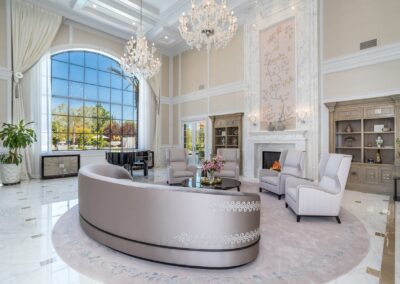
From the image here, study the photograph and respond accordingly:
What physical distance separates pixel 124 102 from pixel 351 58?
8.39m

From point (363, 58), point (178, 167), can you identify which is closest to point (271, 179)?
point (178, 167)

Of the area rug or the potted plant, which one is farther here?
the potted plant

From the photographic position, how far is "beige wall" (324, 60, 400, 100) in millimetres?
5281

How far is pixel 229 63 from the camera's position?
862cm

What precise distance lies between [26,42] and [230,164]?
7.35 m

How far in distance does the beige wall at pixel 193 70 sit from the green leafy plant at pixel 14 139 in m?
6.20

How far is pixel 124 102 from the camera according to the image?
10070 millimetres

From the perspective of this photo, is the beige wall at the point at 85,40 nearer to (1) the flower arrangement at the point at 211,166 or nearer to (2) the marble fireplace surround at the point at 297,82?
(2) the marble fireplace surround at the point at 297,82

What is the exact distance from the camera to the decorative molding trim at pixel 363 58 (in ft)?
17.2

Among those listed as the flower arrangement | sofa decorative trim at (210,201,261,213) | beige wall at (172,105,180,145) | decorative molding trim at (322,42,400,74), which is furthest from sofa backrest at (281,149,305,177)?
beige wall at (172,105,180,145)

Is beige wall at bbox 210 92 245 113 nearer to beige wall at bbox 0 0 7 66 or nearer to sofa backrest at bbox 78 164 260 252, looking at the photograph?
sofa backrest at bbox 78 164 260 252

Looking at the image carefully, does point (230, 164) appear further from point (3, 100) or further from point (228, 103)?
point (3, 100)

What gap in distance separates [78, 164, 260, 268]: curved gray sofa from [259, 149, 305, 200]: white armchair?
2.74 metres

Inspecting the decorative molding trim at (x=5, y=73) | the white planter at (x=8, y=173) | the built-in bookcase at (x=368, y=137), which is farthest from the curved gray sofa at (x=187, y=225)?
the decorative molding trim at (x=5, y=73)
